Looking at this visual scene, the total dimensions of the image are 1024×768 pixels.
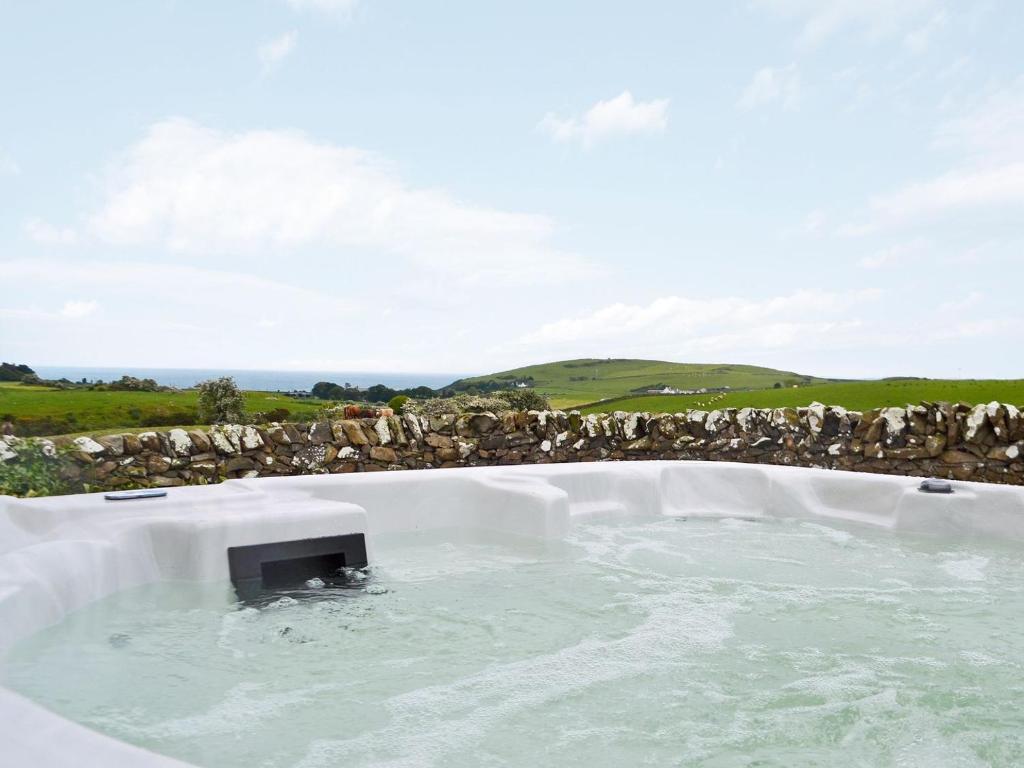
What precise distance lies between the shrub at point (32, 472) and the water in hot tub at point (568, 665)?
1.95m

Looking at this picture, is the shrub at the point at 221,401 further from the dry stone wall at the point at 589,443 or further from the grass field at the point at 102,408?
the dry stone wall at the point at 589,443

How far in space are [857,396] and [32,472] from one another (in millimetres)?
7375

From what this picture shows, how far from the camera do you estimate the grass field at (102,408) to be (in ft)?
18.9

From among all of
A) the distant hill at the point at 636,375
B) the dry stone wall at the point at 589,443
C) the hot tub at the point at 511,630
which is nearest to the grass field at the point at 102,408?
the dry stone wall at the point at 589,443

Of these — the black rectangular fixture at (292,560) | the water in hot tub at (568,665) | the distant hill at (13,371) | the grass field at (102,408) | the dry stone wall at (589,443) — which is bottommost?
the water in hot tub at (568,665)

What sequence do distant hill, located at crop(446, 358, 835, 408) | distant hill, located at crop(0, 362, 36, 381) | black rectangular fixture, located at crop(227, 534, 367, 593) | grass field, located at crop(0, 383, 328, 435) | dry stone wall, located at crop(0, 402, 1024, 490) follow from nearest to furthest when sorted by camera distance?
1. black rectangular fixture, located at crop(227, 534, 367, 593)
2. dry stone wall, located at crop(0, 402, 1024, 490)
3. grass field, located at crop(0, 383, 328, 435)
4. distant hill, located at crop(0, 362, 36, 381)
5. distant hill, located at crop(446, 358, 835, 408)

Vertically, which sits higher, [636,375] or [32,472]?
[636,375]

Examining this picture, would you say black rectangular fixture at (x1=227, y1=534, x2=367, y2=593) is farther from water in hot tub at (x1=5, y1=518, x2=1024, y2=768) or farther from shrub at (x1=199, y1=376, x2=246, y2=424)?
shrub at (x1=199, y1=376, x2=246, y2=424)

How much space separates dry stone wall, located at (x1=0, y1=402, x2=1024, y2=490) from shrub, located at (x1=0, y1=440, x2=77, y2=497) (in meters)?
0.27

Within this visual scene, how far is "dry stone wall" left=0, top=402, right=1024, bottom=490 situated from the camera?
511cm

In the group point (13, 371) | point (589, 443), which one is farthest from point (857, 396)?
point (13, 371)

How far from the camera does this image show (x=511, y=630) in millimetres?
2344

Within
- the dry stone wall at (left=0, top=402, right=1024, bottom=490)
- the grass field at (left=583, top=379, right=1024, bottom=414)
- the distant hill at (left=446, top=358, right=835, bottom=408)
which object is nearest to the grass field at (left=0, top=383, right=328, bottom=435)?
the dry stone wall at (left=0, top=402, right=1024, bottom=490)

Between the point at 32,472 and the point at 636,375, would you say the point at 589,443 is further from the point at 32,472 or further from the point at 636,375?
the point at 636,375
